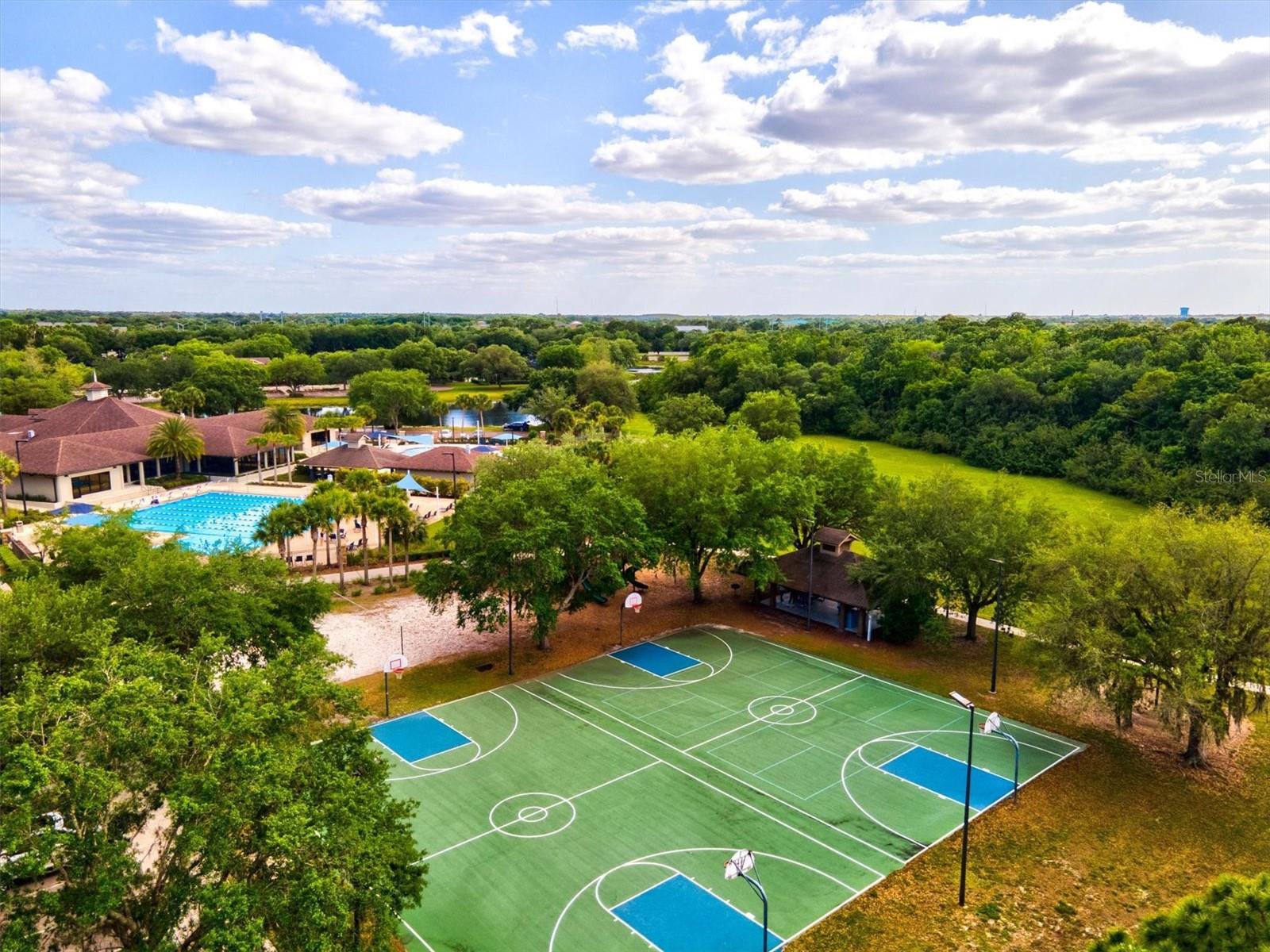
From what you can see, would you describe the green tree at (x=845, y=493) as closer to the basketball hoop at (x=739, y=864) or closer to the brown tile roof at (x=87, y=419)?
the basketball hoop at (x=739, y=864)

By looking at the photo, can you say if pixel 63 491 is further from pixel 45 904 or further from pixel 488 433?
pixel 45 904

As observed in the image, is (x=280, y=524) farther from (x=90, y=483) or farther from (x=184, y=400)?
(x=184, y=400)

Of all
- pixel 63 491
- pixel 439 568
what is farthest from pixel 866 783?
pixel 63 491

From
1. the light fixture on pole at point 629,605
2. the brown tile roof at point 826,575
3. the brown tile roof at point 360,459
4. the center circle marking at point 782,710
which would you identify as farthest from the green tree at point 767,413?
the center circle marking at point 782,710

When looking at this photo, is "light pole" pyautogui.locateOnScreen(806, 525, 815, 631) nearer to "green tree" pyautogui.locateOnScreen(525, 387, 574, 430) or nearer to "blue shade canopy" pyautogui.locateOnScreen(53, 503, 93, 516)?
"blue shade canopy" pyautogui.locateOnScreen(53, 503, 93, 516)

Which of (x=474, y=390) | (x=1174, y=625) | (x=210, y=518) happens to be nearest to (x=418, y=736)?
(x=1174, y=625)
